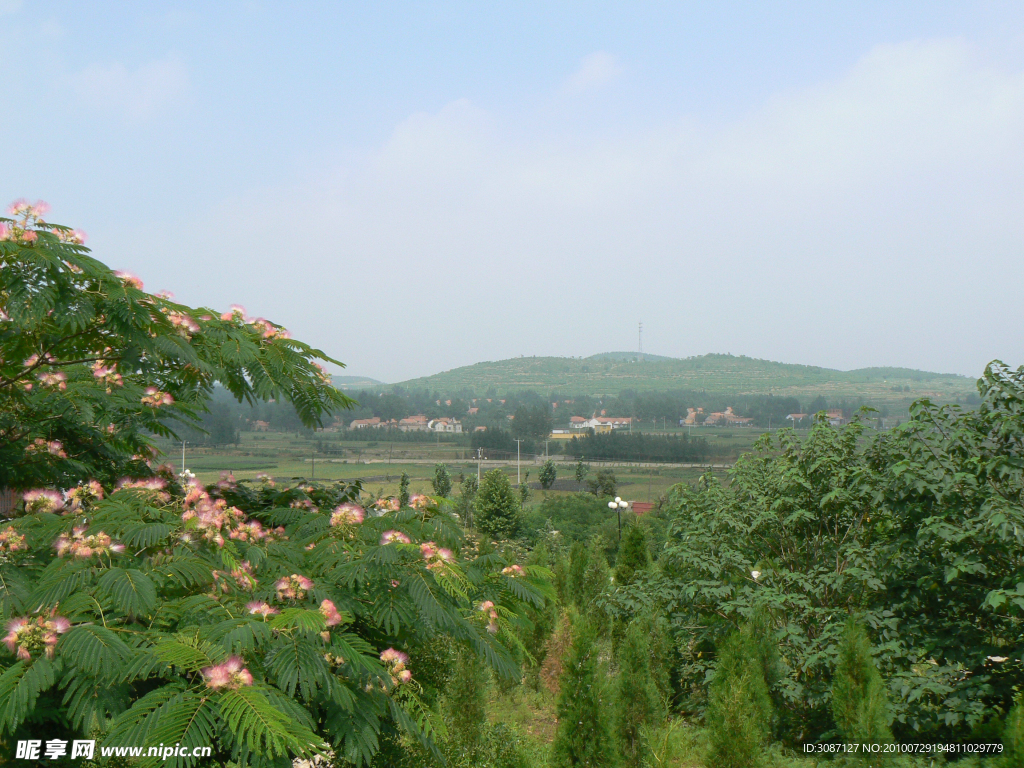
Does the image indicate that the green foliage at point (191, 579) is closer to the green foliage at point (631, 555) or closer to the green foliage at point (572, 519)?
the green foliage at point (631, 555)

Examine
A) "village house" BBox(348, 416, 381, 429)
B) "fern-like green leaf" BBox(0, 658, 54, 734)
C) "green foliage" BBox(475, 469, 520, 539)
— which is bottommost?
"green foliage" BBox(475, 469, 520, 539)

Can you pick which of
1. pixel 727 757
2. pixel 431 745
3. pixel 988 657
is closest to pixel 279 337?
pixel 431 745

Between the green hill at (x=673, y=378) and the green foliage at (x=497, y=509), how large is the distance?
58964mm

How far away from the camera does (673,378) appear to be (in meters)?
113

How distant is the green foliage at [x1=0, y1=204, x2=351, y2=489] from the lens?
11.1 feet

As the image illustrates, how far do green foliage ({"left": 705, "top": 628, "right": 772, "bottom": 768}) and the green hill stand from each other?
2915 inches

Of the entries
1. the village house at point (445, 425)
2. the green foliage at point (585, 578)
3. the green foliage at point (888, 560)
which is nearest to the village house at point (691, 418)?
the village house at point (445, 425)

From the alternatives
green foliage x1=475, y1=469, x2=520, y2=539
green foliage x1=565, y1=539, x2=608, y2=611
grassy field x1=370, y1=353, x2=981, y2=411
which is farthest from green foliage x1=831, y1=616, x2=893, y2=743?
grassy field x1=370, y1=353, x2=981, y2=411

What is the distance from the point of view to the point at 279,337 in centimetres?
425

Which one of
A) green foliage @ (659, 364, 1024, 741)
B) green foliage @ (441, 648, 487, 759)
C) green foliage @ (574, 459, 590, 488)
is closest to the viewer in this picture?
green foliage @ (659, 364, 1024, 741)

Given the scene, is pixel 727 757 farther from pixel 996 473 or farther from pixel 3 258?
pixel 3 258

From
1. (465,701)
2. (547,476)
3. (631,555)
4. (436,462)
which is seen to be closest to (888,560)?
(465,701)

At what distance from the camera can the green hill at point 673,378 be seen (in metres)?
90.4

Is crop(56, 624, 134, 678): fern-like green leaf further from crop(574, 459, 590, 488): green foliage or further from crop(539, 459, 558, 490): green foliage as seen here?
crop(574, 459, 590, 488): green foliage
